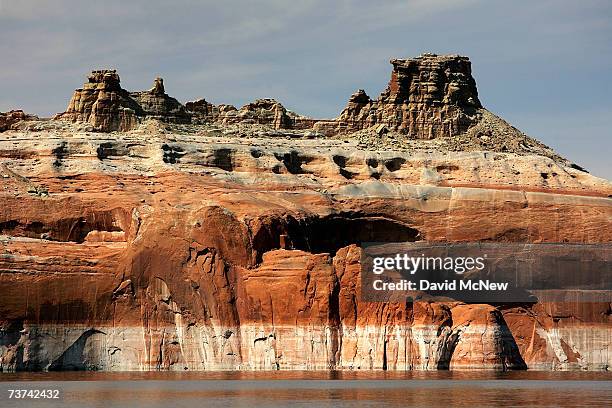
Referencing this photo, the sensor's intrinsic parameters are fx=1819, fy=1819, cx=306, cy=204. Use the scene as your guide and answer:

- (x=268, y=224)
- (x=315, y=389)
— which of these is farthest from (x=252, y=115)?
(x=315, y=389)

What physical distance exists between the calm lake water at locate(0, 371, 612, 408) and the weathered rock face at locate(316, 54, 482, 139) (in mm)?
36339

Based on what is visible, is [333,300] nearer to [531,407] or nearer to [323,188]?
[323,188]

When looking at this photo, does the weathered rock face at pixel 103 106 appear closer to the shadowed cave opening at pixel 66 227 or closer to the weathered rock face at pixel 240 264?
the weathered rock face at pixel 240 264

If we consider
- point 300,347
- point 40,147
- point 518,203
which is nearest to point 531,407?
point 300,347

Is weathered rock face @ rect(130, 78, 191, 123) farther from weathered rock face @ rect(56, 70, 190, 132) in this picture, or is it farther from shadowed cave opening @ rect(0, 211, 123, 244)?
shadowed cave opening @ rect(0, 211, 123, 244)

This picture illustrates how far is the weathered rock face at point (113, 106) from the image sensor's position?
13488cm

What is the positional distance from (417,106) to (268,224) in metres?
30.7

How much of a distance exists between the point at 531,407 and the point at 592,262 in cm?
3752

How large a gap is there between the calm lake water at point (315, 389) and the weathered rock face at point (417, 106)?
36339mm

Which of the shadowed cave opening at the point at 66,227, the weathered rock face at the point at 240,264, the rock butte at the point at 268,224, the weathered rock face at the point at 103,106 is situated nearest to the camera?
the weathered rock face at the point at 240,264

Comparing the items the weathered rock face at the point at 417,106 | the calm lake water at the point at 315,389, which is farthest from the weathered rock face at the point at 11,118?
the calm lake water at the point at 315,389

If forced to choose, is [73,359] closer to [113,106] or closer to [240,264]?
[240,264]

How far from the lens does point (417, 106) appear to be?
141625 mm

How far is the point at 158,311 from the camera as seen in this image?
11025 cm
